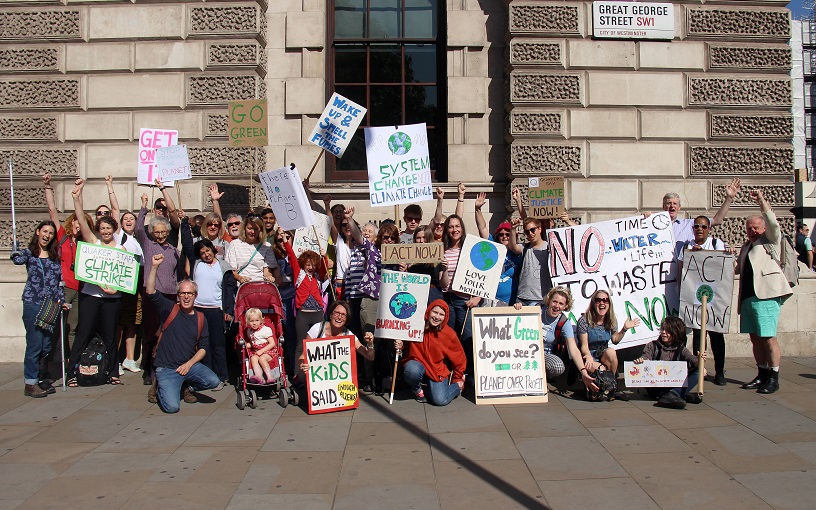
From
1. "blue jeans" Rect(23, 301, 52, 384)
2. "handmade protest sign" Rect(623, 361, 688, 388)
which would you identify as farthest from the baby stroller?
"handmade protest sign" Rect(623, 361, 688, 388)

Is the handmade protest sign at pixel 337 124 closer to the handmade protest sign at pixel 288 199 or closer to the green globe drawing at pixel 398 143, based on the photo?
the green globe drawing at pixel 398 143

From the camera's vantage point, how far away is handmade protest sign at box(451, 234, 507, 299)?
8.17 m

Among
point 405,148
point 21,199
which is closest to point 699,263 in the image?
point 405,148

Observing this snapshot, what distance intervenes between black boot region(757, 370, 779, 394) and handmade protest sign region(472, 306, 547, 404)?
2398mm

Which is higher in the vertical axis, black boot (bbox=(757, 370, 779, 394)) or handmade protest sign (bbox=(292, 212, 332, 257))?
handmade protest sign (bbox=(292, 212, 332, 257))

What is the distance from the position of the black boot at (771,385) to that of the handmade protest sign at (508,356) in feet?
7.87

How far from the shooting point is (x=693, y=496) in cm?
523

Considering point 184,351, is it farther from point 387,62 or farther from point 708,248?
point 708,248

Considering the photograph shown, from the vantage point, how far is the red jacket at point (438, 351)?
7860mm

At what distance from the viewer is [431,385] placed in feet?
25.5

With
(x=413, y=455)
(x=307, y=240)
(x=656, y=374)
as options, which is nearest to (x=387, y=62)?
(x=307, y=240)

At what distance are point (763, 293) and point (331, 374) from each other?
470 cm

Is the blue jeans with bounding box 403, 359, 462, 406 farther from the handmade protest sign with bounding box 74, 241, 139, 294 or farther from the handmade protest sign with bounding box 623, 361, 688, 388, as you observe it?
the handmade protest sign with bounding box 74, 241, 139, 294

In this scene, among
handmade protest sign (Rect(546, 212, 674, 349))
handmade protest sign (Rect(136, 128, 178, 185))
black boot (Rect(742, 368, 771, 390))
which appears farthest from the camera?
handmade protest sign (Rect(136, 128, 178, 185))
